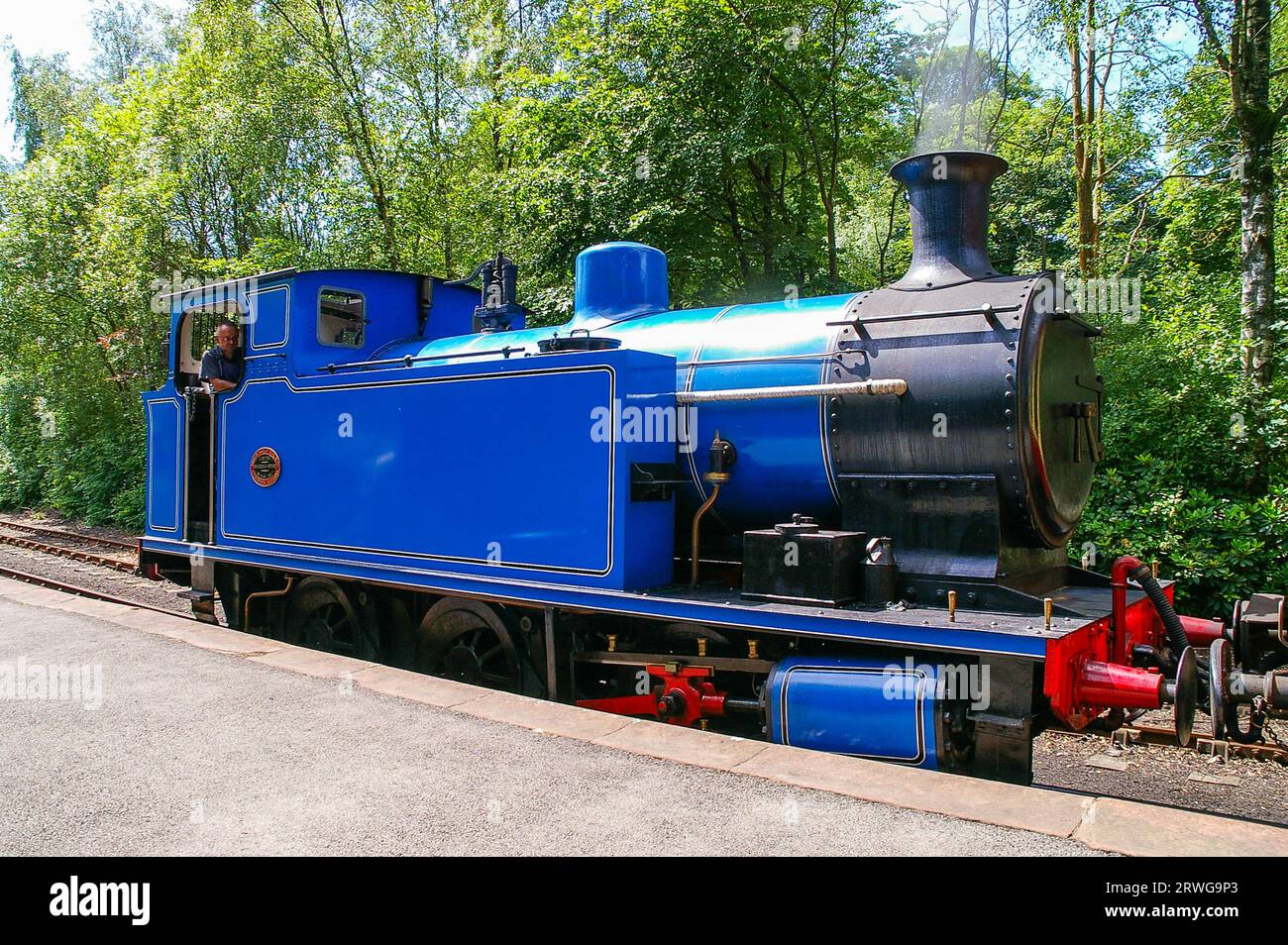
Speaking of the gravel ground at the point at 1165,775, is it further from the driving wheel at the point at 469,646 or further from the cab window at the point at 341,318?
the cab window at the point at 341,318

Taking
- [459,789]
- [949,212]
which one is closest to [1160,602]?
[949,212]

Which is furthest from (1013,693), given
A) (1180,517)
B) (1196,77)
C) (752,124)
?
(752,124)

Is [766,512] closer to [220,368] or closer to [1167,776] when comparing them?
[1167,776]

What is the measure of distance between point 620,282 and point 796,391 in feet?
6.69

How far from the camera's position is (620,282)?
6055 millimetres

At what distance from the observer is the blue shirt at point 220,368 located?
22.9 feet

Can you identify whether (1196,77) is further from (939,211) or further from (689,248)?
(939,211)

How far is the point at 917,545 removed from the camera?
4316mm

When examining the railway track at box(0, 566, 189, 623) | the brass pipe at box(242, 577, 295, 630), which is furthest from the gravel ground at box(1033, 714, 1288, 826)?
the railway track at box(0, 566, 189, 623)

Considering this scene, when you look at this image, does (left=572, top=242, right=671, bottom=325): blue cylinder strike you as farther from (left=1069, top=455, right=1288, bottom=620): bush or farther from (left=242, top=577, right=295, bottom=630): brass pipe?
(left=1069, top=455, right=1288, bottom=620): bush

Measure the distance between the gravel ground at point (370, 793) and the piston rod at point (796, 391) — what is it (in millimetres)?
1828

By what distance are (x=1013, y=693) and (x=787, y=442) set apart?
5.43 ft

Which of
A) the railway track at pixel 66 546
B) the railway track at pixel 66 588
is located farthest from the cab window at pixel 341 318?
→ the railway track at pixel 66 546

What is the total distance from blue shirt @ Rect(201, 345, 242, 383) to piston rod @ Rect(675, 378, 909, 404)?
12.9 ft
